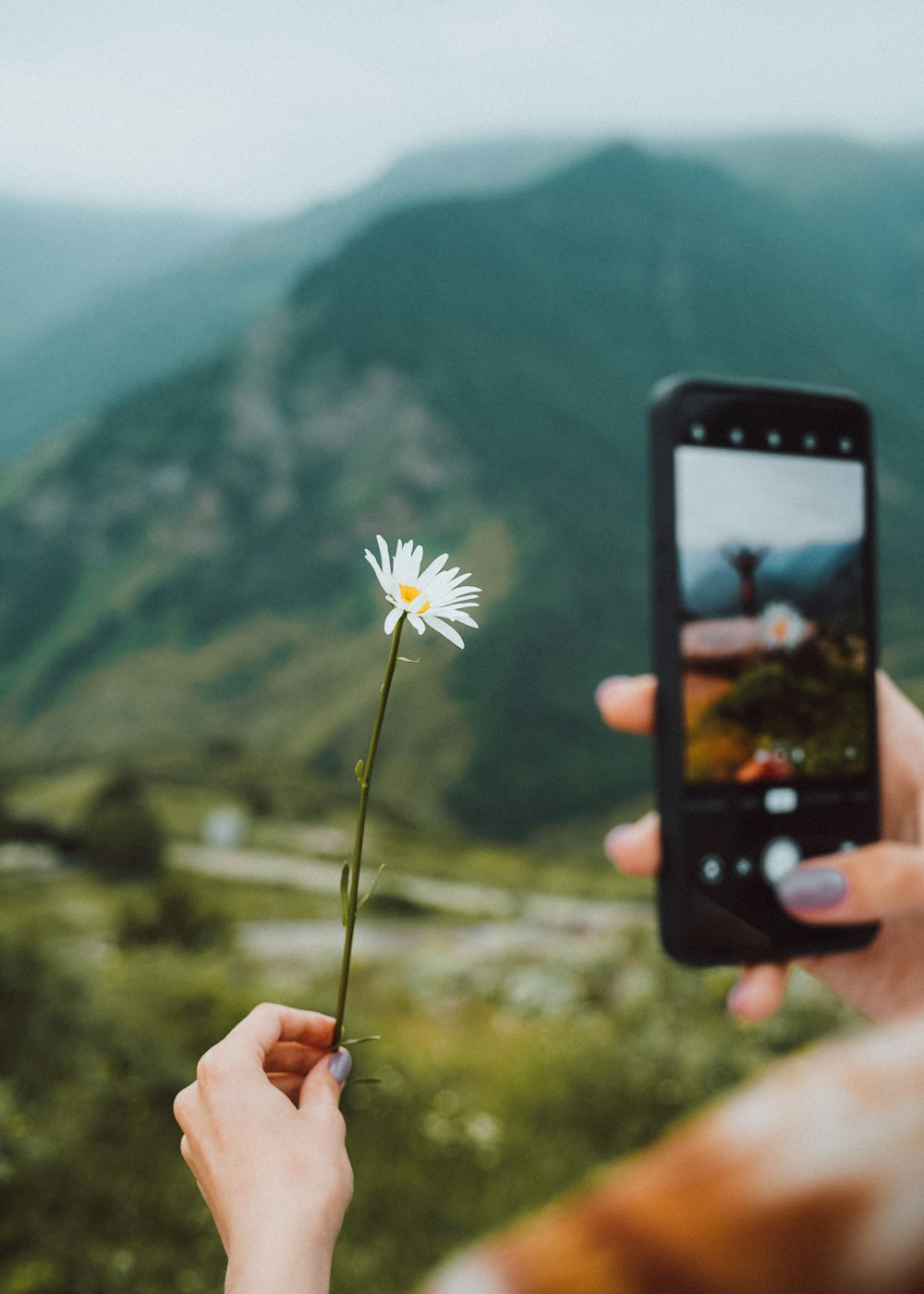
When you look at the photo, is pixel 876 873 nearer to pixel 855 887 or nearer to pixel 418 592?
pixel 855 887

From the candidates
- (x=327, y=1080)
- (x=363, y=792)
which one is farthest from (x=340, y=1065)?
(x=363, y=792)

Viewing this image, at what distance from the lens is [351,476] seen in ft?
48.7

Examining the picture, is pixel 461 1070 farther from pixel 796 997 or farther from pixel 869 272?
pixel 869 272

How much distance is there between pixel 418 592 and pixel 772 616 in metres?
0.42

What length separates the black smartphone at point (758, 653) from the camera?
701mm

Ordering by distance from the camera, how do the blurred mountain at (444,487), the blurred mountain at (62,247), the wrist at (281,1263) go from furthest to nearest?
1. the blurred mountain at (444,487)
2. the blurred mountain at (62,247)
3. the wrist at (281,1263)

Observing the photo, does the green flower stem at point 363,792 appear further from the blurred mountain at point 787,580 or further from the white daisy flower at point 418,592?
the blurred mountain at point 787,580

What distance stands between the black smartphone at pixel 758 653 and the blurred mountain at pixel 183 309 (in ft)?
42.8

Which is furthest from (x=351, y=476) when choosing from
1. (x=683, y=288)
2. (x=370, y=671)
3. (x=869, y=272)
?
(x=869, y=272)

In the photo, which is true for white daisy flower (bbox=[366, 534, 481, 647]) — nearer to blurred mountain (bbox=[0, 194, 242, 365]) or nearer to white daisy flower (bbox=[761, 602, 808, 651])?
white daisy flower (bbox=[761, 602, 808, 651])

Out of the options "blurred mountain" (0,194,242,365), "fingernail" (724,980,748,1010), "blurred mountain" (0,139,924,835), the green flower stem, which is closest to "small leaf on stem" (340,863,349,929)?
the green flower stem

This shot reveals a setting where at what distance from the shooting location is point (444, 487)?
14289 millimetres

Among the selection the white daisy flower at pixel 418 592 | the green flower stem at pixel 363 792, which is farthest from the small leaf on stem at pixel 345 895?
the white daisy flower at pixel 418 592

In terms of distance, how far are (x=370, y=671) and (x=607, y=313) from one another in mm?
9535
